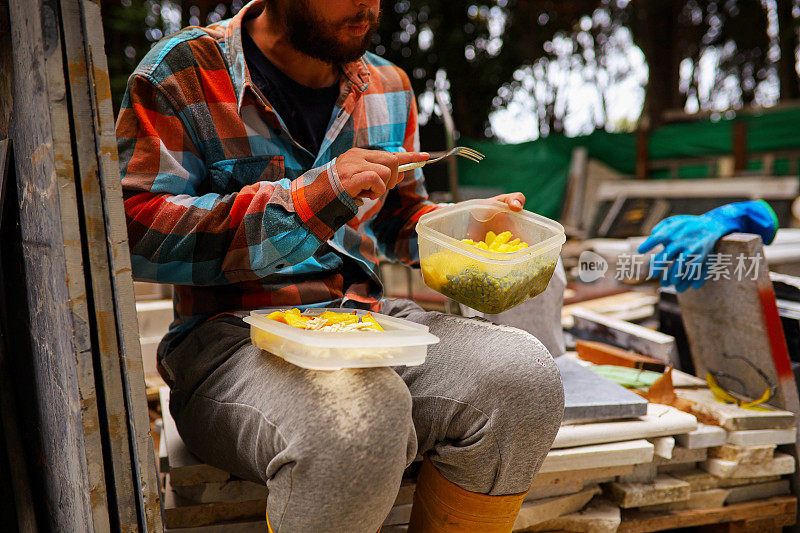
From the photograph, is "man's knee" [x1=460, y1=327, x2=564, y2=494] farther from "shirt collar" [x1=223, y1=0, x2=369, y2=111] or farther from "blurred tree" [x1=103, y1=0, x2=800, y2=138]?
"blurred tree" [x1=103, y1=0, x2=800, y2=138]

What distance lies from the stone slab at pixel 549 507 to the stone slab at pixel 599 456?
93mm

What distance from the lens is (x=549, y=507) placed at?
153cm

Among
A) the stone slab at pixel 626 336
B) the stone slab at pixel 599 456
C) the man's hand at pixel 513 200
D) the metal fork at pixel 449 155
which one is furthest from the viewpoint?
the stone slab at pixel 626 336

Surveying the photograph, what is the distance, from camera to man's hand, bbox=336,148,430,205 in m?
1.06

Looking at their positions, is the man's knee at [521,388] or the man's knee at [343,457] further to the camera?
the man's knee at [521,388]

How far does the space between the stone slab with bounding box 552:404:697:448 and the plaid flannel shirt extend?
0.56m

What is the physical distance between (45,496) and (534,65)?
10751mm

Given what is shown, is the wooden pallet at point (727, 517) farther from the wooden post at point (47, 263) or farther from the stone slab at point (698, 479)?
the wooden post at point (47, 263)

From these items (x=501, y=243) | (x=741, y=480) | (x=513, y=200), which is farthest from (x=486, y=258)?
(x=741, y=480)

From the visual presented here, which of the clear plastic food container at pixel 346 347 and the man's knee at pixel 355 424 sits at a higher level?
the clear plastic food container at pixel 346 347

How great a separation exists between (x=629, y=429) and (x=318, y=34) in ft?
3.84

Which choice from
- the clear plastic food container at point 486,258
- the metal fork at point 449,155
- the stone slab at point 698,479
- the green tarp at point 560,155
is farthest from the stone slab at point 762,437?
the green tarp at point 560,155

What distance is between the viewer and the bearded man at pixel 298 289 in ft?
3.05

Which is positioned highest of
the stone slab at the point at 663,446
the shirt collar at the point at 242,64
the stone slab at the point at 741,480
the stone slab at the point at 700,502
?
the shirt collar at the point at 242,64
